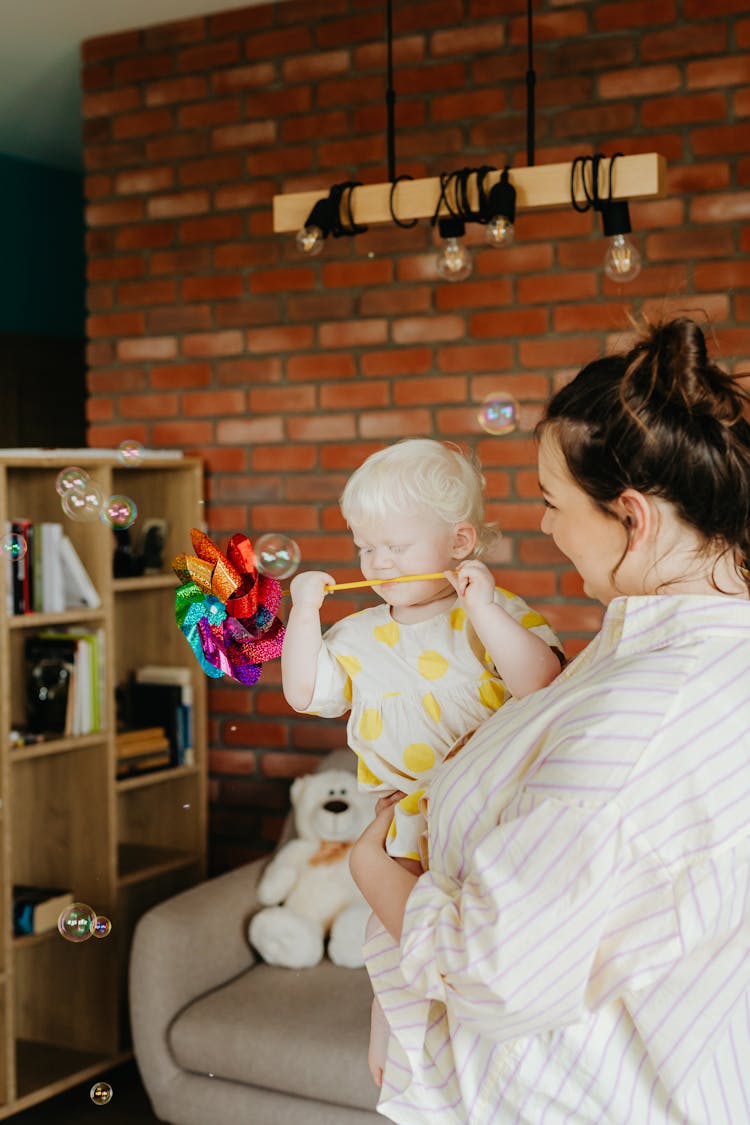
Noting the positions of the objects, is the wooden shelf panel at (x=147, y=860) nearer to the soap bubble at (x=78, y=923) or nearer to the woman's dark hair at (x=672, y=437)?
the soap bubble at (x=78, y=923)

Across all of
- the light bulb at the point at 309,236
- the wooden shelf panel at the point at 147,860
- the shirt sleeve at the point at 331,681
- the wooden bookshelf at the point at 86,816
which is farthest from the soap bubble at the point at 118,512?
the wooden shelf panel at the point at 147,860

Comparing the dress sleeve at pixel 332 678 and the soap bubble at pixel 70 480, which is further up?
the soap bubble at pixel 70 480

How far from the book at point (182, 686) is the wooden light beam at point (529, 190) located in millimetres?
1386

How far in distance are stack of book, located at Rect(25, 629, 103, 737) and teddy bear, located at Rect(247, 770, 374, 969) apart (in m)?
0.58

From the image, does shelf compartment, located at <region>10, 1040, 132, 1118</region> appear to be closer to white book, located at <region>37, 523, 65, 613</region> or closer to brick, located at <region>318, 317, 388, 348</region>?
white book, located at <region>37, 523, 65, 613</region>

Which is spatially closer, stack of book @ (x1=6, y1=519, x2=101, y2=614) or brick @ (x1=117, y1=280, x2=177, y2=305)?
stack of book @ (x1=6, y1=519, x2=101, y2=614)

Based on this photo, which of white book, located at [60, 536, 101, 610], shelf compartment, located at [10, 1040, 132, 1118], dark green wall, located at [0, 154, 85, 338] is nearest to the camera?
shelf compartment, located at [10, 1040, 132, 1118]

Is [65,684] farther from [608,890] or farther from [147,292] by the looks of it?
[608,890]

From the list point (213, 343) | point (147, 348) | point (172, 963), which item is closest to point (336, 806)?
point (172, 963)

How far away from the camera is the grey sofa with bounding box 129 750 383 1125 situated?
2.36 meters

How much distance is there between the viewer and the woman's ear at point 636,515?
3.12ft

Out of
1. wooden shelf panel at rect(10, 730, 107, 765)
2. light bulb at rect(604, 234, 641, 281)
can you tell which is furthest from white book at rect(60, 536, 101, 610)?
light bulb at rect(604, 234, 641, 281)

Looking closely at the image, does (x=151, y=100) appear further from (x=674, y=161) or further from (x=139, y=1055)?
(x=139, y=1055)

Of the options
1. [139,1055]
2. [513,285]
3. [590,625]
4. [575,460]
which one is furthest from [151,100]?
[575,460]
